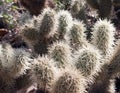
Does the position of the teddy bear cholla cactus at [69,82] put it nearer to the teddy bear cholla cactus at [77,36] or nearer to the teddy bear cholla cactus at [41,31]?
the teddy bear cholla cactus at [77,36]

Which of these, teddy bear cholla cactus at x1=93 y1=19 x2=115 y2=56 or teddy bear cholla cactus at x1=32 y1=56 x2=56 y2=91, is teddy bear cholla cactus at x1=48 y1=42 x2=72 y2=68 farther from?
teddy bear cholla cactus at x1=93 y1=19 x2=115 y2=56

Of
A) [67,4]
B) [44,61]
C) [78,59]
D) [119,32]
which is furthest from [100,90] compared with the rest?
[67,4]

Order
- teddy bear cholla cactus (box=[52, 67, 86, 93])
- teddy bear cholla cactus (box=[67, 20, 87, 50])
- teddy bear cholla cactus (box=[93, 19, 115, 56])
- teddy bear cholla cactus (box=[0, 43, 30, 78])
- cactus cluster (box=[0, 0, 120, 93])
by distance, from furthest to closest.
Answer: teddy bear cholla cactus (box=[67, 20, 87, 50])
teddy bear cholla cactus (box=[93, 19, 115, 56])
teddy bear cholla cactus (box=[0, 43, 30, 78])
cactus cluster (box=[0, 0, 120, 93])
teddy bear cholla cactus (box=[52, 67, 86, 93])

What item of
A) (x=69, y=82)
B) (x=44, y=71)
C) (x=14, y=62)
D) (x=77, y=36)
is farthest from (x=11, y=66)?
(x=77, y=36)

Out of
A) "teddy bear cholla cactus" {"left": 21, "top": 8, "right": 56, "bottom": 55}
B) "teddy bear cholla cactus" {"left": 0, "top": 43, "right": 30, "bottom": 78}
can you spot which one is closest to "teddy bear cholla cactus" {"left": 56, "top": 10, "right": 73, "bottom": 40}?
"teddy bear cholla cactus" {"left": 21, "top": 8, "right": 56, "bottom": 55}

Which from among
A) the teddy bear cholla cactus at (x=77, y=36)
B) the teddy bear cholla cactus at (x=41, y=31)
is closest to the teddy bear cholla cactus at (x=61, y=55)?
the teddy bear cholla cactus at (x=77, y=36)

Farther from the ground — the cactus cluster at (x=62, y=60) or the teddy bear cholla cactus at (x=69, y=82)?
the cactus cluster at (x=62, y=60)

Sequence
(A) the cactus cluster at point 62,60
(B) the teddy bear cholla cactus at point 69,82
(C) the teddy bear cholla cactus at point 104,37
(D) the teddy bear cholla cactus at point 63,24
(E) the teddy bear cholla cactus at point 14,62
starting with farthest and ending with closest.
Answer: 1. (D) the teddy bear cholla cactus at point 63,24
2. (C) the teddy bear cholla cactus at point 104,37
3. (E) the teddy bear cholla cactus at point 14,62
4. (A) the cactus cluster at point 62,60
5. (B) the teddy bear cholla cactus at point 69,82

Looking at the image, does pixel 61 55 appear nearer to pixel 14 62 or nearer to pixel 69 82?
pixel 14 62
